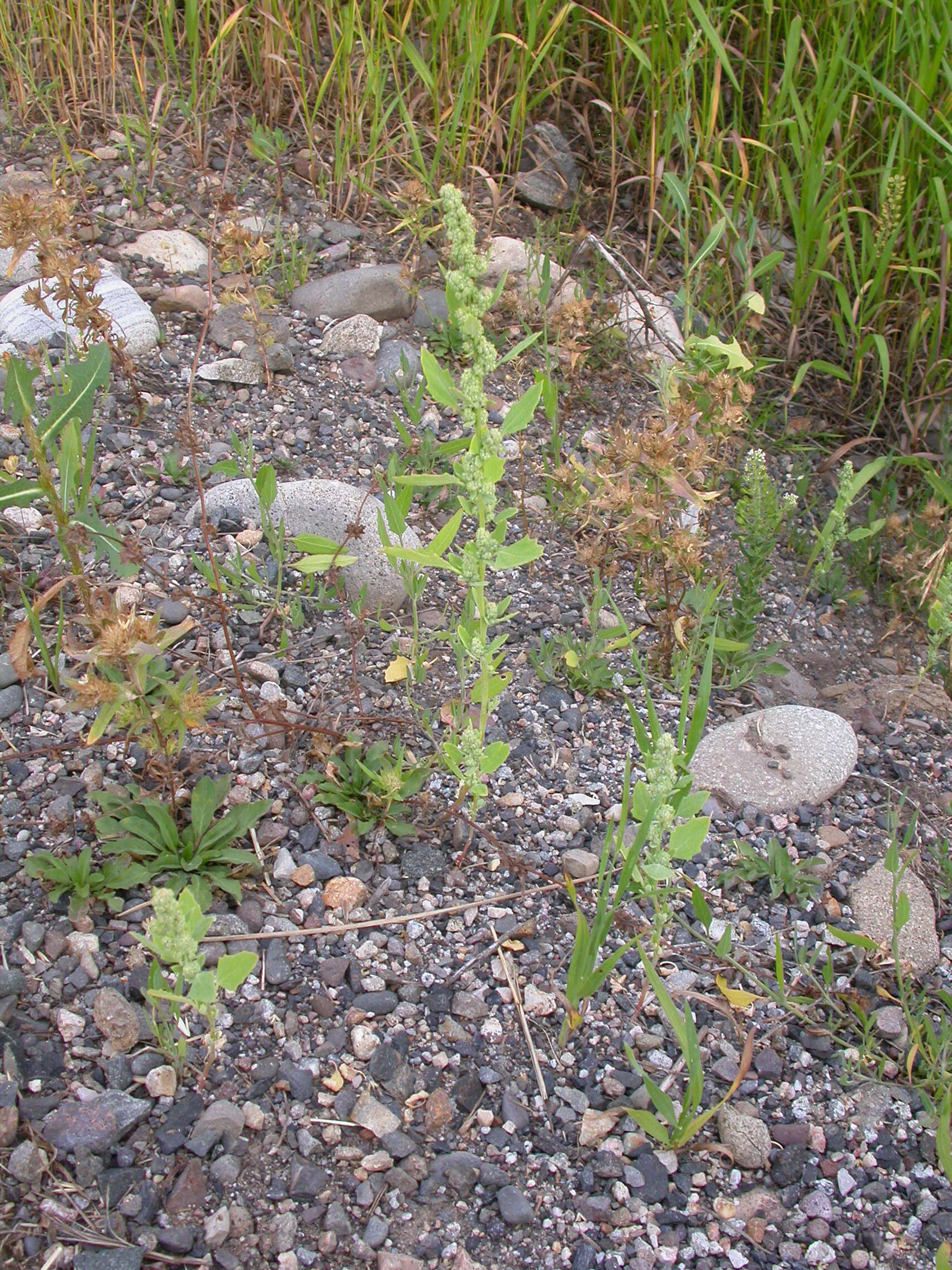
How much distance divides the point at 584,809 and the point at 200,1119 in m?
0.93

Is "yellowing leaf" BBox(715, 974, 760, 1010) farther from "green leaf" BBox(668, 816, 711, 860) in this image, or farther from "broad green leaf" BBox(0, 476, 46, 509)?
"broad green leaf" BBox(0, 476, 46, 509)

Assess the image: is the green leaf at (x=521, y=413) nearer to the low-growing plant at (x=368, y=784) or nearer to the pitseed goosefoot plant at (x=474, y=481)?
the pitseed goosefoot plant at (x=474, y=481)

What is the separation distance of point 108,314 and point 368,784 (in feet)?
5.17

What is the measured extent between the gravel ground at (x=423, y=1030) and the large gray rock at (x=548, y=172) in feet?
6.09

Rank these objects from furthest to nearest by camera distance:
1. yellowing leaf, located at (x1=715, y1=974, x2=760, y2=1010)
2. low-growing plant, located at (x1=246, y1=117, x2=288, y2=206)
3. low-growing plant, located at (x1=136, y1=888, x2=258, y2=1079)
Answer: low-growing plant, located at (x1=246, y1=117, x2=288, y2=206) → yellowing leaf, located at (x1=715, y1=974, x2=760, y2=1010) → low-growing plant, located at (x1=136, y1=888, x2=258, y2=1079)

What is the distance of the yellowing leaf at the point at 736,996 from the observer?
187 cm

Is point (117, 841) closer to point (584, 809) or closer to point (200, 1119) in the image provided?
point (200, 1119)

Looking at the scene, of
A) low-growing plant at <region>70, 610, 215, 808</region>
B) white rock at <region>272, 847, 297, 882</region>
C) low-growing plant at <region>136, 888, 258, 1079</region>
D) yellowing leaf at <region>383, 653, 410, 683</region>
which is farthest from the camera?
yellowing leaf at <region>383, 653, 410, 683</region>

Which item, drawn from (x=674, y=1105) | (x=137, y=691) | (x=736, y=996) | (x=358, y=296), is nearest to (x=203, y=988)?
(x=137, y=691)

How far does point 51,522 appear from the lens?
2383 mm

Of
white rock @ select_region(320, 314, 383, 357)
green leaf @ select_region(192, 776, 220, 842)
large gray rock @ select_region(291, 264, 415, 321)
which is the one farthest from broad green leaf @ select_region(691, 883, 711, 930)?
large gray rock @ select_region(291, 264, 415, 321)

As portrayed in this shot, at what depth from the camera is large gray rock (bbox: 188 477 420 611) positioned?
2.52 m

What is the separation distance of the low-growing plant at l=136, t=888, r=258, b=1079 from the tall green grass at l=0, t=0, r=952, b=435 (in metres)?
2.34

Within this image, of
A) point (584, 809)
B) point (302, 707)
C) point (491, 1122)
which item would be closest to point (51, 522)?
point (302, 707)
